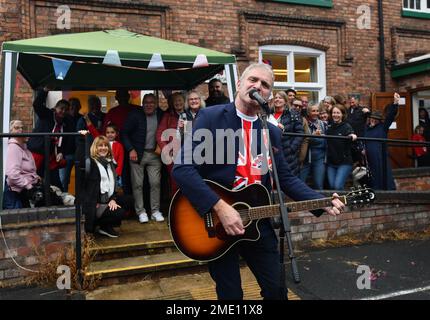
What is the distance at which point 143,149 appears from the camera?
588cm

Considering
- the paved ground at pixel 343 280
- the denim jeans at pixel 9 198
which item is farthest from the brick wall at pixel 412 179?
the denim jeans at pixel 9 198

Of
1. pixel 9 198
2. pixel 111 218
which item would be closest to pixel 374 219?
pixel 111 218

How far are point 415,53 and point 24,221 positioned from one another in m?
10.5

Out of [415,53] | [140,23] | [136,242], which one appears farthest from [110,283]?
[415,53]

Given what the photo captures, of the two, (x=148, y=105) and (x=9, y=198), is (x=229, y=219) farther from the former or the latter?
(x=148, y=105)

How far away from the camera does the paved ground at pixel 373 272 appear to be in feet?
14.1

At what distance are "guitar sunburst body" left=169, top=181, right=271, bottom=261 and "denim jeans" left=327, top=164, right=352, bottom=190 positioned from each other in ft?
12.9

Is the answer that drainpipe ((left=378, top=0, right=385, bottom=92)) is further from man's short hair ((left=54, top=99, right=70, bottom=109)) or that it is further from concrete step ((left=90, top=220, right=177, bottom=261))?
man's short hair ((left=54, top=99, right=70, bottom=109))

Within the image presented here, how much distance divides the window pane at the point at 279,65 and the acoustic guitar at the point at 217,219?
7294 mm

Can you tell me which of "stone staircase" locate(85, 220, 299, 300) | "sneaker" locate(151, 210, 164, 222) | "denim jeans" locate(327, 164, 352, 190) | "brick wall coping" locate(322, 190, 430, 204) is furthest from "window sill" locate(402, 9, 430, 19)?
"stone staircase" locate(85, 220, 299, 300)

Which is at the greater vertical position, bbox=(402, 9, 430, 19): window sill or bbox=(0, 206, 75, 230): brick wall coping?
bbox=(402, 9, 430, 19): window sill

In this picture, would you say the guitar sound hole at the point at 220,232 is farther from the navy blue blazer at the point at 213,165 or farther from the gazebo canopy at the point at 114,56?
the gazebo canopy at the point at 114,56

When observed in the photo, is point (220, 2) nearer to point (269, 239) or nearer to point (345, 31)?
point (345, 31)

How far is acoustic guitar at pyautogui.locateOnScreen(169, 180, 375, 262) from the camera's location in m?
2.62
